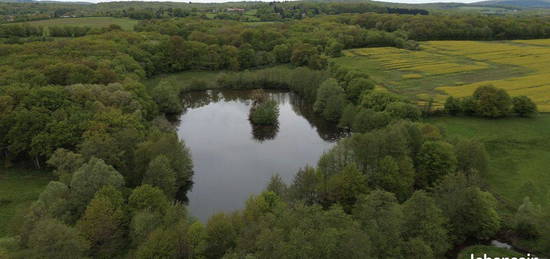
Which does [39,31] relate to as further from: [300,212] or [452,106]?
[300,212]

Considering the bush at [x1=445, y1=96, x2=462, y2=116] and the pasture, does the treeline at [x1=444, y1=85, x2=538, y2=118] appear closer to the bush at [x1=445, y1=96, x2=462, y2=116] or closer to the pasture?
the bush at [x1=445, y1=96, x2=462, y2=116]

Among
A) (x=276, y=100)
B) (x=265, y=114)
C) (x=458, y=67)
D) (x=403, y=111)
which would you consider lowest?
(x=265, y=114)

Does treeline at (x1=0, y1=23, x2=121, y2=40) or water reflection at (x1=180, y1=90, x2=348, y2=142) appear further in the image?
treeline at (x1=0, y1=23, x2=121, y2=40)

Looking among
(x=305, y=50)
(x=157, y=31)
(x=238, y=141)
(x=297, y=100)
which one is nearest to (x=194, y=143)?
(x=238, y=141)

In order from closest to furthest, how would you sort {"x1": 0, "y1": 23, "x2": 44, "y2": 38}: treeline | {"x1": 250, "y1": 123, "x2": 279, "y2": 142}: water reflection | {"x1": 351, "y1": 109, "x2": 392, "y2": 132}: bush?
{"x1": 351, "y1": 109, "x2": 392, "y2": 132}: bush < {"x1": 250, "y1": 123, "x2": 279, "y2": 142}: water reflection < {"x1": 0, "y1": 23, "x2": 44, "y2": 38}: treeline

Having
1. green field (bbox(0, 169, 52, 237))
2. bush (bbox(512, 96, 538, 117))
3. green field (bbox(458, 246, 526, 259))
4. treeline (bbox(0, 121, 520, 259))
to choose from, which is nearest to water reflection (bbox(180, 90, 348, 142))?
treeline (bbox(0, 121, 520, 259))

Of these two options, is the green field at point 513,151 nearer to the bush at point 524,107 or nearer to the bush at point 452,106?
the bush at point 524,107

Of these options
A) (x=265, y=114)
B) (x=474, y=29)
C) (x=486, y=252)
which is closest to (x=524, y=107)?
(x=486, y=252)

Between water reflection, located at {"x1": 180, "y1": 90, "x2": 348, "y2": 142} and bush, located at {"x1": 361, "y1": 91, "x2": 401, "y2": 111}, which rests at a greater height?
bush, located at {"x1": 361, "y1": 91, "x2": 401, "y2": 111}

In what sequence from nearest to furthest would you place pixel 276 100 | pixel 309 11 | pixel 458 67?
1. pixel 276 100
2. pixel 458 67
3. pixel 309 11
